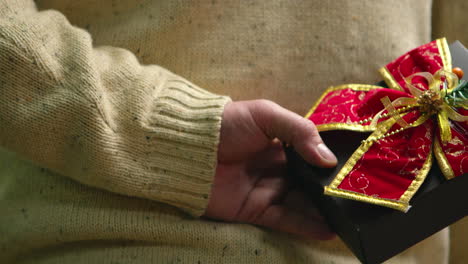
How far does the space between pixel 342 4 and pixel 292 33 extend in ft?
0.34

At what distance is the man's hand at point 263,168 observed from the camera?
569mm

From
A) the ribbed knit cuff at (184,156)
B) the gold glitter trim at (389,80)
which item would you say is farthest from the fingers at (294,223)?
the gold glitter trim at (389,80)

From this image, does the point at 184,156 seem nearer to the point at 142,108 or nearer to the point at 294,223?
the point at 142,108

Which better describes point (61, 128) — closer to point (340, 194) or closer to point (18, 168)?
point (18, 168)

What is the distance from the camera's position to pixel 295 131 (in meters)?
0.57

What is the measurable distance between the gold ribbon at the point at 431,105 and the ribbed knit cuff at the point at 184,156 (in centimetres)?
23

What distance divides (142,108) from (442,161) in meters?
0.41

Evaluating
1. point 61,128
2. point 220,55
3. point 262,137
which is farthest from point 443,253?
point 61,128

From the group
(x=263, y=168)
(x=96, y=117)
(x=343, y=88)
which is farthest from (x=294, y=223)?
(x=96, y=117)

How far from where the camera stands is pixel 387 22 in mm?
714

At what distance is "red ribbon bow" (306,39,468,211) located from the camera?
1.62 ft

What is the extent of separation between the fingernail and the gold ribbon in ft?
0.23

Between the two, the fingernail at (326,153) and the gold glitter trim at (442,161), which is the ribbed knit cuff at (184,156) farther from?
the gold glitter trim at (442,161)

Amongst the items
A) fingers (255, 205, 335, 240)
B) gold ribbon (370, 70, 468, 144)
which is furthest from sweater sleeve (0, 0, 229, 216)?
gold ribbon (370, 70, 468, 144)
